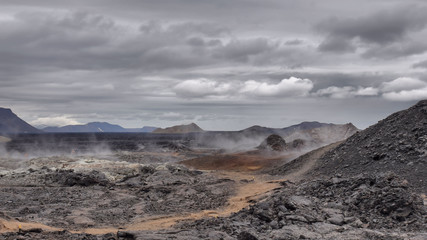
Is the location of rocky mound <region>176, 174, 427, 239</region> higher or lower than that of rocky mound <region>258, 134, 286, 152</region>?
lower

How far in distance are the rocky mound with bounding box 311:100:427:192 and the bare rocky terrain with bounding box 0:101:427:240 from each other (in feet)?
0.22

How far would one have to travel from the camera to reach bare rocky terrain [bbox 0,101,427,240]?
10820 mm

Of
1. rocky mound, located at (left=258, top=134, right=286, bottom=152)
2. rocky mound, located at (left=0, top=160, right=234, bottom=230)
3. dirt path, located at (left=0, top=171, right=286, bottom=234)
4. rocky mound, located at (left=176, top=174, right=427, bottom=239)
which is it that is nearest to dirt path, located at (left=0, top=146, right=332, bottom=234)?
dirt path, located at (left=0, top=171, right=286, bottom=234)

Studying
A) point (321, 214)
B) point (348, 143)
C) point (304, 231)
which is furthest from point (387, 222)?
point (348, 143)

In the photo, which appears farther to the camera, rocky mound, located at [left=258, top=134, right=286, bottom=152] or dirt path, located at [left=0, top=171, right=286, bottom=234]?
rocky mound, located at [left=258, top=134, right=286, bottom=152]

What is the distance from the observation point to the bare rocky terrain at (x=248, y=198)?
35.5ft

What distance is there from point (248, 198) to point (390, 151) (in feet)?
29.7

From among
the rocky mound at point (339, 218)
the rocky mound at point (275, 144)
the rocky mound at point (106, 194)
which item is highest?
the rocky mound at point (275, 144)

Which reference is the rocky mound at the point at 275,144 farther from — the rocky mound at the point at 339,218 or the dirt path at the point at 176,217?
the rocky mound at the point at 339,218

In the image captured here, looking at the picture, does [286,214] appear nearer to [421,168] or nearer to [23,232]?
[23,232]

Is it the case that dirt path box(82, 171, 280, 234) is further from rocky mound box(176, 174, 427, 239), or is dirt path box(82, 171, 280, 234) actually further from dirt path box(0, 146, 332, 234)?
rocky mound box(176, 174, 427, 239)

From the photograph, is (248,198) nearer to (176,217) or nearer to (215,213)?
(215,213)

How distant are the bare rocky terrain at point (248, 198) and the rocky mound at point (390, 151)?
7 centimetres

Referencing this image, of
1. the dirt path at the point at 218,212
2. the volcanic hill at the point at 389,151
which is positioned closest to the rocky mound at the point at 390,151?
the volcanic hill at the point at 389,151
